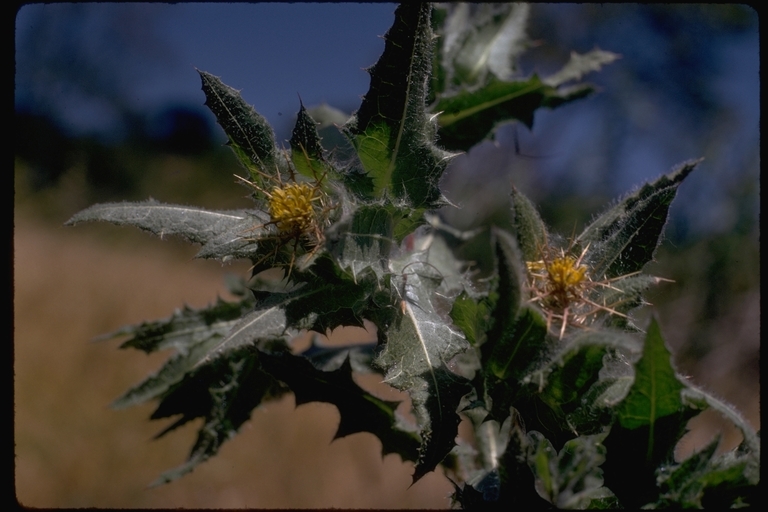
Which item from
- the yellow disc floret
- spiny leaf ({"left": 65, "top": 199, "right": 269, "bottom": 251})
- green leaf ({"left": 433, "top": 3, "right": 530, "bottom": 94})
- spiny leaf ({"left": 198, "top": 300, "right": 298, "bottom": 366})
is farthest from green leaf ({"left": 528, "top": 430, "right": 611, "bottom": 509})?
green leaf ({"left": 433, "top": 3, "right": 530, "bottom": 94})

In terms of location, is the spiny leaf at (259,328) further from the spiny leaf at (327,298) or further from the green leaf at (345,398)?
the green leaf at (345,398)

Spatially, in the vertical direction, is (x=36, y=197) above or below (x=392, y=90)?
below

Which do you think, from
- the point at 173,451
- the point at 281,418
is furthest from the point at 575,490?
the point at 281,418

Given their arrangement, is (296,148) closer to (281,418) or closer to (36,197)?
(281,418)

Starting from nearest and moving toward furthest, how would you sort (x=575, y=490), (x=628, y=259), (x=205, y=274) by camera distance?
Result: (x=575, y=490), (x=628, y=259), (x=205, y=274)

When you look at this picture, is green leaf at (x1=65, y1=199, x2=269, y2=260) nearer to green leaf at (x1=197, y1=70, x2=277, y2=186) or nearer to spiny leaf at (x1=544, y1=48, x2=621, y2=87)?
green leaf at (x1=197, y1=70, x2=277, y2=186)

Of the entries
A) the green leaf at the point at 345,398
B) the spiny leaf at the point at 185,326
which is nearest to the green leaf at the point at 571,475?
the green leaf at the point at 345,398
